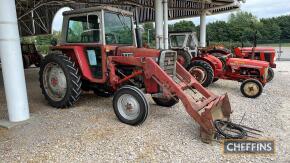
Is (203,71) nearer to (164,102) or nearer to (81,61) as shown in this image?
(164,102)

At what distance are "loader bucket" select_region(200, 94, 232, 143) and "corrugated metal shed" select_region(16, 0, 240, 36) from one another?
1087 centimetres

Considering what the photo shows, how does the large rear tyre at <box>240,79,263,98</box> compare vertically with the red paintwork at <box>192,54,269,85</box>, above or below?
below

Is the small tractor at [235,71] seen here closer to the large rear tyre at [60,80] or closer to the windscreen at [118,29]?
the windscreen at [118,29]

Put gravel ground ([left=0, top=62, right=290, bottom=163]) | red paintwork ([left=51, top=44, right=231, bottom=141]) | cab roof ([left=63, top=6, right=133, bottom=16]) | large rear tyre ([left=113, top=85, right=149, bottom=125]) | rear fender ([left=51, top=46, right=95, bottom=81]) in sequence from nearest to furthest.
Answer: gravel ground ([left=0, top=62, right=290, bottom=163])
red paintwork ([left=51, top=44, right=231, bottom=141])
large rear tyre ([left=113, top=85, right=149, bottom=125])
cab roof ([left=63, top=6, right=133, bottom=16])
rear fender ([left=51, top=46, right=95, bottom=81])

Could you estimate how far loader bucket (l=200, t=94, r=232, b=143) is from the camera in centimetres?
402

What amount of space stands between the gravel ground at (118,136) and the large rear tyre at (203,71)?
179 cm

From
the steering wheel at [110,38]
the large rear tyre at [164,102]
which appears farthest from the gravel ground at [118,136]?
the steering wheel at [110,38]

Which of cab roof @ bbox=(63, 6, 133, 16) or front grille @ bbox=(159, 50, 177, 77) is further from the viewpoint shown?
cab roof @ bbox=(63, 6, 133, 16)

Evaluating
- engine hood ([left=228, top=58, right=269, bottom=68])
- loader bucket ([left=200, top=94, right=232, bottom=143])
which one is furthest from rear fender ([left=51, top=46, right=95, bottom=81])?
engine hood ([left=228, top=58, right=269, bottom=68])

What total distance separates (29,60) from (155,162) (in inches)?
557

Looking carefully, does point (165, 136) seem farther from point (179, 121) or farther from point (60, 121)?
point (60, 121)

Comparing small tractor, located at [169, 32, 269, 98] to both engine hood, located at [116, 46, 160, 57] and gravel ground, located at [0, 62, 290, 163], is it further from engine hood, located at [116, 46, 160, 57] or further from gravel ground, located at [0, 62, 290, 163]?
engine hood, located at [116, 46, 160, 57]

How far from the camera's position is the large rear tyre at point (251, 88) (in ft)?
23.5

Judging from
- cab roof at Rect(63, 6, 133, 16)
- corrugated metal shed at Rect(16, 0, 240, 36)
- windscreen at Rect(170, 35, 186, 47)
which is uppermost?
corrugated metal shed at Rect(16, 0, 240, 36)
